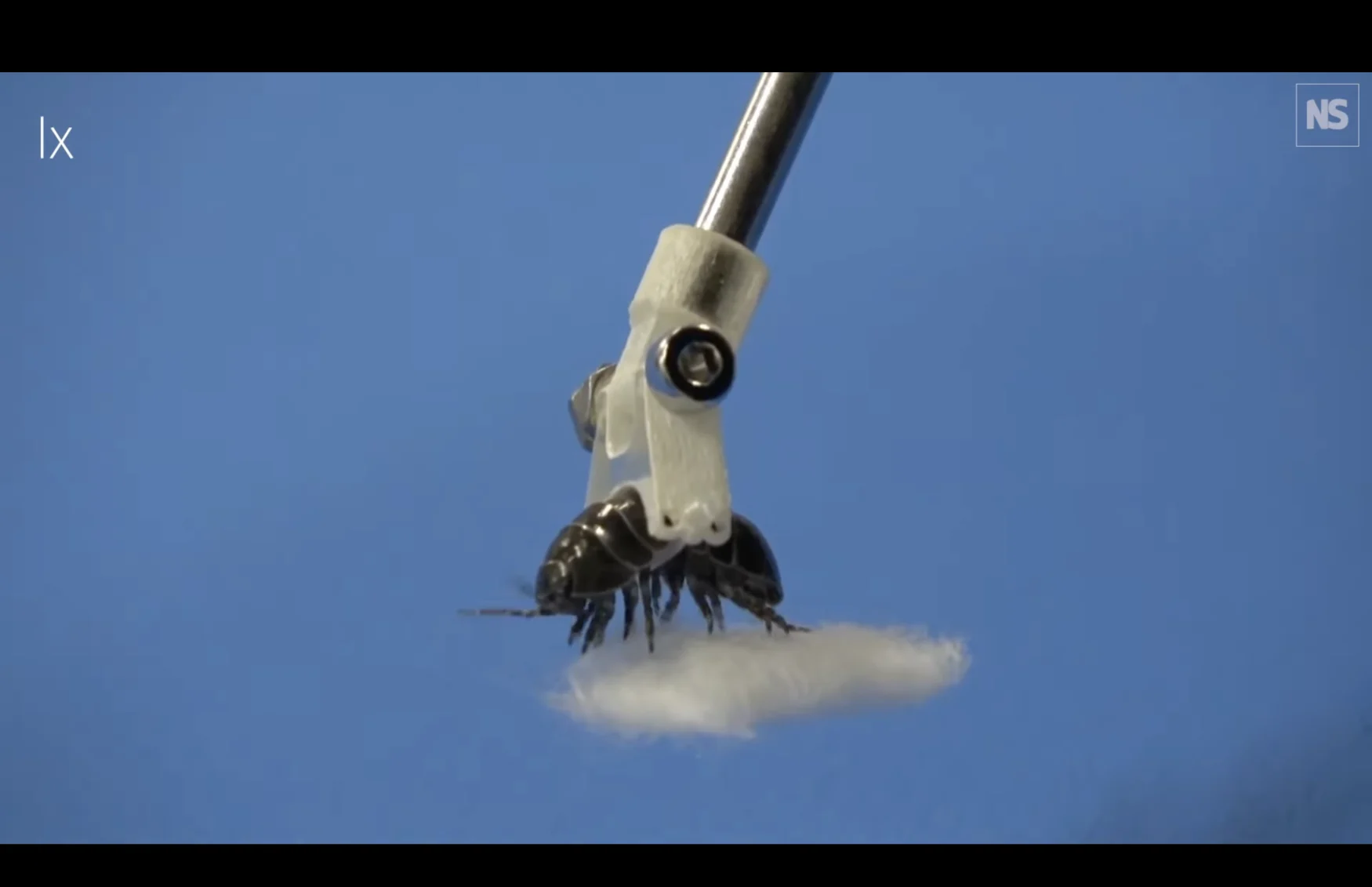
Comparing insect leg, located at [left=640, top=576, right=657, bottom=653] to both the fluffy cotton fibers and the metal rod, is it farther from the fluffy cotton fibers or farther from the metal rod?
the metal rod

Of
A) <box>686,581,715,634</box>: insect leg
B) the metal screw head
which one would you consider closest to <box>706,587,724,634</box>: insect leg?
<box>686,581,715,634</box>: insect leg

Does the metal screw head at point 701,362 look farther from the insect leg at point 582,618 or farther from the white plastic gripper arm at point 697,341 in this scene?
the insect leg at point 582,618

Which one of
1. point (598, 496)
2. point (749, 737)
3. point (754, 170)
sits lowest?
point (749, 737)

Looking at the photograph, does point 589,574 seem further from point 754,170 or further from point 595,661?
point 754,170

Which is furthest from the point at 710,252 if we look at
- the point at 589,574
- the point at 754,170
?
the point at 589,574

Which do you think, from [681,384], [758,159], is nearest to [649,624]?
[681,384]

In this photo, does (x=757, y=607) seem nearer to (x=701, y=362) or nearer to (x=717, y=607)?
(x=717, y=607)
